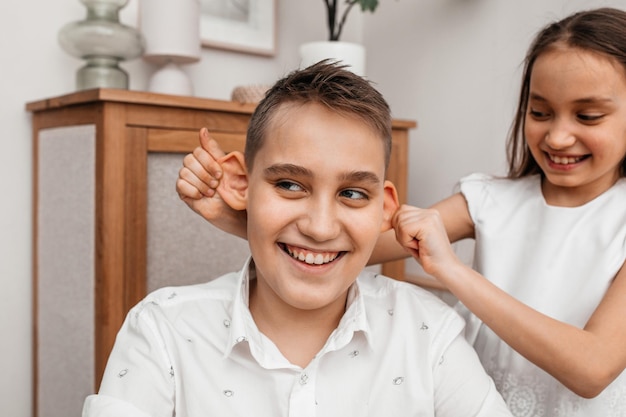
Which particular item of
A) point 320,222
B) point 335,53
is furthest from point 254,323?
point 335,53

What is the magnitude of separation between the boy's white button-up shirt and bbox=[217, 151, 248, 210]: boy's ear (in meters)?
0.12

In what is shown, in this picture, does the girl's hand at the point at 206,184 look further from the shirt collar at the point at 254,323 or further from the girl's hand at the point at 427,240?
the girl's hand at the point at 427,240

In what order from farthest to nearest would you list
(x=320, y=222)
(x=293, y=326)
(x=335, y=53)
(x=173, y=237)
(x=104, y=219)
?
(x=335, y=53) < (x=173, y=237) < (x=104, y=219) < (x=293, y=326) < (x=320, y=222)

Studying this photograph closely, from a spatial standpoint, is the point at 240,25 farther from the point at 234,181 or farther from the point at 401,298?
the point at 401,298

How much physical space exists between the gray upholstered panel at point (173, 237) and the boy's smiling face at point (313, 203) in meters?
0.69

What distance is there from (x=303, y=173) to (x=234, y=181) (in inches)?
7.7

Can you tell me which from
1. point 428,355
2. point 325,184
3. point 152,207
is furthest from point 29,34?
point 428,355

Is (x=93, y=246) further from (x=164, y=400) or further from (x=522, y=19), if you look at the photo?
(x=522, y=19)

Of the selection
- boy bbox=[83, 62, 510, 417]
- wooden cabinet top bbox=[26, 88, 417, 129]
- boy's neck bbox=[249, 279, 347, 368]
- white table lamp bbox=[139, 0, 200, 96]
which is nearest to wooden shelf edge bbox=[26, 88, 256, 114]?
wooden cabinet top bbox=[26, 88, 417, 129]

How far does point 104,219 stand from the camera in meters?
1.53

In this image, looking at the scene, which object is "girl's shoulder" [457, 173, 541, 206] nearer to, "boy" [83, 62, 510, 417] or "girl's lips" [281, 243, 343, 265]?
"boy" [83, 62, 510, 417]

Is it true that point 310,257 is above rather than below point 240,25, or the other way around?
below

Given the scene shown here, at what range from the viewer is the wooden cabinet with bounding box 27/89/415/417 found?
5.06 feet

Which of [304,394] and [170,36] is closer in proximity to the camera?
[304,394]
